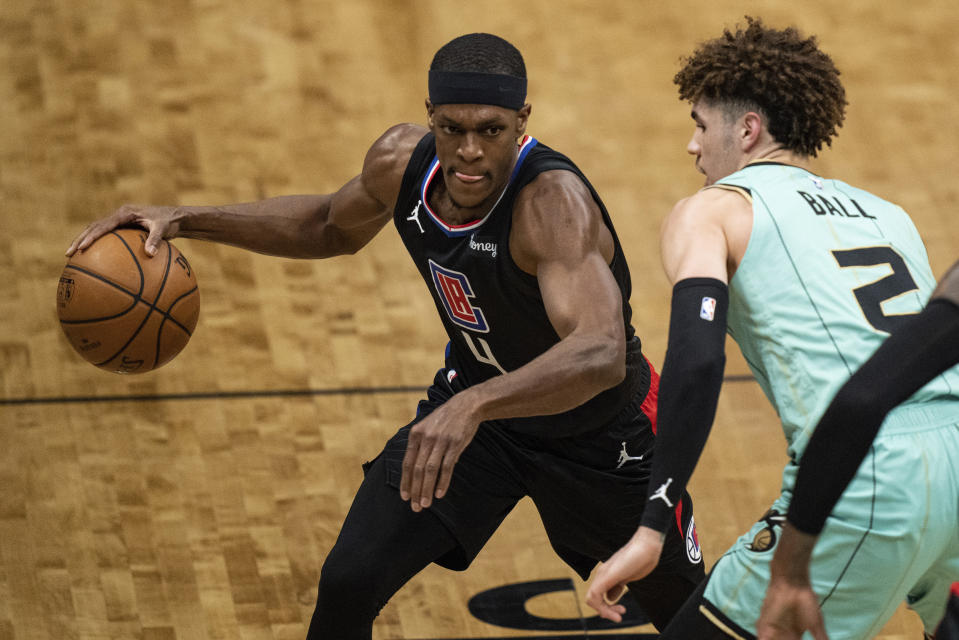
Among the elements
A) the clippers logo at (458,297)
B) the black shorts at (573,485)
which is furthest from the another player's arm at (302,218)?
the black shorts at (573,485)

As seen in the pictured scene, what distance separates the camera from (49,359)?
5742 millimetres

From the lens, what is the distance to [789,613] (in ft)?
7.56

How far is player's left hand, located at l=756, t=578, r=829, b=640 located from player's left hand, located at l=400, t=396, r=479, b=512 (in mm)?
855

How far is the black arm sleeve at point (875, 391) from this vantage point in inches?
85.0

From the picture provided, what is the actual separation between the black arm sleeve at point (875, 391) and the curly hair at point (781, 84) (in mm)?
1043

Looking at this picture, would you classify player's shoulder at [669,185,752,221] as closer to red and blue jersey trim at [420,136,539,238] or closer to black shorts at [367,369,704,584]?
red and blue jersey trim at [420,136,539,238]

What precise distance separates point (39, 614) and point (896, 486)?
3104 millimetres

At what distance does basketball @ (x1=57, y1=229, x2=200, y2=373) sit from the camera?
12.6ft

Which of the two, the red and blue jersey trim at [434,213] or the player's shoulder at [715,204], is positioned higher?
the player's shoulder at [715,204]

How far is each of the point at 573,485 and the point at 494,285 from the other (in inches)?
25.7

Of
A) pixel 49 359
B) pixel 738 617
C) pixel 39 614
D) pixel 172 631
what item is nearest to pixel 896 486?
pixel 738 617

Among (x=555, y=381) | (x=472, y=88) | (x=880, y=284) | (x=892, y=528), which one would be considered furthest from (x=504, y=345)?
(x=892, y=528)

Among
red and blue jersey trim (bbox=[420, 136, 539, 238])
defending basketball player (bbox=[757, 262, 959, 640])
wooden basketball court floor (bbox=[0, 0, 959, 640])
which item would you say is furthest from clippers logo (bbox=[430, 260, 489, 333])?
defending basketball player (bbox=[757, 262, 959, 640])

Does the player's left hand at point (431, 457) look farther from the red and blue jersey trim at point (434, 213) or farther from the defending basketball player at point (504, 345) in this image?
the red and blue jersey trim at point (434, 213)
